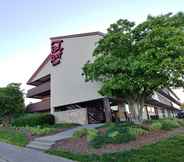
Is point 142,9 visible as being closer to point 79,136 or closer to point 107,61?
point 107,61

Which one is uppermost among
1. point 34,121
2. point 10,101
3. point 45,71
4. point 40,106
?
point 45,71

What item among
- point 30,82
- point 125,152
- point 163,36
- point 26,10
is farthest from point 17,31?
point 30,82

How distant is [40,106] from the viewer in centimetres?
2983

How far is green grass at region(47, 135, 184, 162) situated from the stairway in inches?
100

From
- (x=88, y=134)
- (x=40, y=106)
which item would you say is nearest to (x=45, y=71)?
(x=40, y=106)

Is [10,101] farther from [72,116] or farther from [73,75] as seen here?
[73,75]

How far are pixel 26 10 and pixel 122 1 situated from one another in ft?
22.3

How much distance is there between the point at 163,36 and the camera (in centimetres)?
1119

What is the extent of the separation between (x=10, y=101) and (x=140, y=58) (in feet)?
68.0

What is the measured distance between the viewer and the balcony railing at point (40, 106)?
1114 inches

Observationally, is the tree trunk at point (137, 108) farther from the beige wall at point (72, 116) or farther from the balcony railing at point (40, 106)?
the balcony railing at point (40, 106)

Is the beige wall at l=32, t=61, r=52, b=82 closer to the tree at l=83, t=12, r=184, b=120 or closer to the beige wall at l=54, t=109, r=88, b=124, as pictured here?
the beige wall at l=54, t=109, r=88, b=124

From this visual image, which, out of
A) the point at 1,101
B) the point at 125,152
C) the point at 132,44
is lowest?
the point at 125,152

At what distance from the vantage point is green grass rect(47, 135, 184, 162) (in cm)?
708
